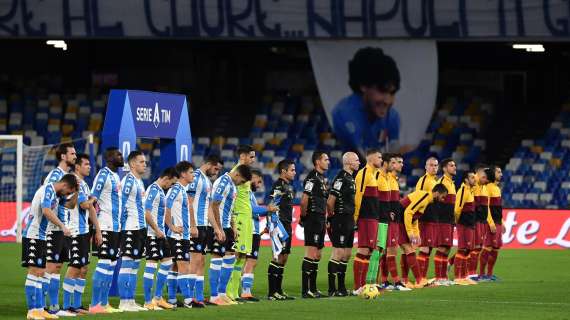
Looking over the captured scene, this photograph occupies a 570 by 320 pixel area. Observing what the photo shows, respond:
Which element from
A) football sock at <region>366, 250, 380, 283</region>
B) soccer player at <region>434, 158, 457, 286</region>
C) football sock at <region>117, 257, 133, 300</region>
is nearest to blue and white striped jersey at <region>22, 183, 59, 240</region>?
football sock at <region>117, 257, 133, 300</region>

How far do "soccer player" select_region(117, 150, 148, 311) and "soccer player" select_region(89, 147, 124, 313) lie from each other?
120 millimetres

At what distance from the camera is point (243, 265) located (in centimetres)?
1981

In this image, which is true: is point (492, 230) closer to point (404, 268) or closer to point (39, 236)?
point (404, 268)

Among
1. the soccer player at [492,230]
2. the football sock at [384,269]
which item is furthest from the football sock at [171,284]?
the soccer player at [492,230]

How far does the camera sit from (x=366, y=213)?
2022 centimetres

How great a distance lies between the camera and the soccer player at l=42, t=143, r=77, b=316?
631 inches

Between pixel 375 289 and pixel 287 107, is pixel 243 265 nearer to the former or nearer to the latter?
pixel 375 289

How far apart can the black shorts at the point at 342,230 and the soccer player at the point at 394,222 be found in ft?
5.50

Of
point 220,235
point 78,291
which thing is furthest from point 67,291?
point 220,235

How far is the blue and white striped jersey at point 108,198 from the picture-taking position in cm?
1695

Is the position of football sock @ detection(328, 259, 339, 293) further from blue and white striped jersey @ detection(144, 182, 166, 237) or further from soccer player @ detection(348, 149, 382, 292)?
blue and white striped jersey @ detection(144, 182, 166, 237)

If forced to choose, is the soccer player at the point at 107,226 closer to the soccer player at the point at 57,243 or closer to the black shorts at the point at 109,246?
the black shorts at the point at 109,246

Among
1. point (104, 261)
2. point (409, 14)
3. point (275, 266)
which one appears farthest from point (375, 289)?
point (409, 14)

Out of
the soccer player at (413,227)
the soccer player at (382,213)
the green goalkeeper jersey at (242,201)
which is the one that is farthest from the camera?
the soccer player at (413,227)
